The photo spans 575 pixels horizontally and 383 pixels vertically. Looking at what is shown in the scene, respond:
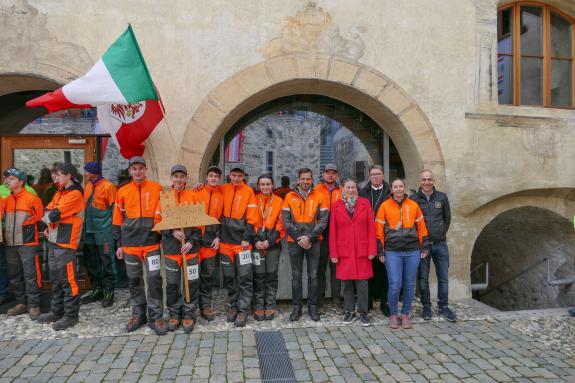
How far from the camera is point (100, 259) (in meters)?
5.45

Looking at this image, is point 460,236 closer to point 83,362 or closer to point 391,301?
point 391,301

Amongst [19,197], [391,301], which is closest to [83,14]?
[19,197]

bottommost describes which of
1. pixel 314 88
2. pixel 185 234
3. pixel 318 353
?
pixel 318 353

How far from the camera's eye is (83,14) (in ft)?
16.8

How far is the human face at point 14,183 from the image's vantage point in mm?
4691

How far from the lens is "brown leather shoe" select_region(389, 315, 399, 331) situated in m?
4.41

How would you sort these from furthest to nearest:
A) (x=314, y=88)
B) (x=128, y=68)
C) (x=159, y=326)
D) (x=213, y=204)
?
1. (x=314, y=88)
2. (x=213, y=204)
3. (x=128, y=68)
4. (x=159, y=326)

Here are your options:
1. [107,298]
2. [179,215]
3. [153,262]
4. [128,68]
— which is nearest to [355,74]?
[128,68]

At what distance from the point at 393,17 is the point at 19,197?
5.81m

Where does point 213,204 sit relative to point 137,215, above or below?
above

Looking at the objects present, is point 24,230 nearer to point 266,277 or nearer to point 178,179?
point 178,179

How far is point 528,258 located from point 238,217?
5853 mm

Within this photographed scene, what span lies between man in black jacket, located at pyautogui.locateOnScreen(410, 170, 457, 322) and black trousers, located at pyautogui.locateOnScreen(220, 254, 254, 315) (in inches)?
85.9

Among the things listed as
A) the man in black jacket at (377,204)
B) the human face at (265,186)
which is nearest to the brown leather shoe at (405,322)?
the man in black jacket at (377,204)
